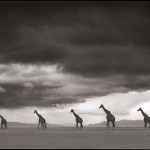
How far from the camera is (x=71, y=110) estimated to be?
192ft

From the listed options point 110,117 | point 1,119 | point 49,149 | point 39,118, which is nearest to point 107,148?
point 49,149

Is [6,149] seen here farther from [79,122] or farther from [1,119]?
[1,119]

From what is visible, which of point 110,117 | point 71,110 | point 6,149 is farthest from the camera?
point 71,110

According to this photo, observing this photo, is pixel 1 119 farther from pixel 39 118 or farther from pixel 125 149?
pixel 125 149

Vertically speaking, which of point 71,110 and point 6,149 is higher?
point 71,110

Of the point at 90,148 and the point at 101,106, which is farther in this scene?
the point at 101,106

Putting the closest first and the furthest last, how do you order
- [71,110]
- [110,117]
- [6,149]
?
[6,149]
[110,117]
[71,110]

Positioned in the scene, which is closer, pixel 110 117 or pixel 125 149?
pixel 125 149

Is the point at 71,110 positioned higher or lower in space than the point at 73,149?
higher

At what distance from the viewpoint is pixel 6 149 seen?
73.1 ft

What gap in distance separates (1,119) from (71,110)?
9860mm

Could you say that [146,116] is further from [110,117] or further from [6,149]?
[6,149]

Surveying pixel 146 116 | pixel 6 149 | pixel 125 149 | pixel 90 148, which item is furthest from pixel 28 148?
pixel 146 116

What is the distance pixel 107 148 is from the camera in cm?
2328
